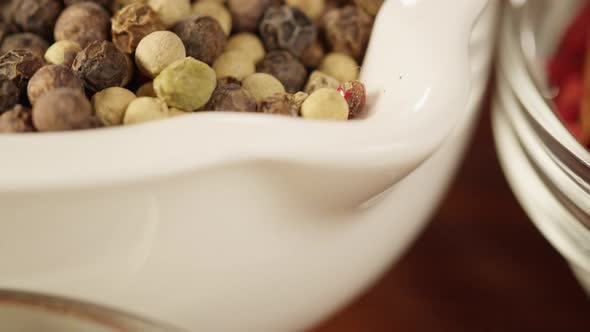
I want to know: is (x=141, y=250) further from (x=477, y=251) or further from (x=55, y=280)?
(x=477, y=251)

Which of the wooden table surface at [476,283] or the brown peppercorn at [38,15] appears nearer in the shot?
the brown peppercorn at [38,15]

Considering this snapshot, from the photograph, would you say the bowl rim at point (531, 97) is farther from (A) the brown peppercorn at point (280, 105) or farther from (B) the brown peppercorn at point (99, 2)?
(B) the brown peppercorn at point (99, 2)

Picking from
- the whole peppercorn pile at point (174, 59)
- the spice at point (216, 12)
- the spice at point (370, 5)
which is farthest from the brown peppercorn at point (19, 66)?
the spice at point (370, 5)

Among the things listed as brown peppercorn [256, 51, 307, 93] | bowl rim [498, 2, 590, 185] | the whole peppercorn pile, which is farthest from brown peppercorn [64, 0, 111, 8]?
bowl rim [498, 2, 590, 185]

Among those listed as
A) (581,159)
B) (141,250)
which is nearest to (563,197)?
(581,159)

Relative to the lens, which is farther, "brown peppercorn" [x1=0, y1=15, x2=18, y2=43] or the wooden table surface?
the wooden table surface

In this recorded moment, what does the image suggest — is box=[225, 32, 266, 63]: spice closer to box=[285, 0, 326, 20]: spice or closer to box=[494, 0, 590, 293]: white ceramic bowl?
box=[285, 0, 326, 20]: spice
